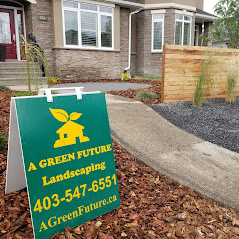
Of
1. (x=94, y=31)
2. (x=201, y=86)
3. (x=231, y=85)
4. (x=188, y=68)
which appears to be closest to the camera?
(x=201, y=86)

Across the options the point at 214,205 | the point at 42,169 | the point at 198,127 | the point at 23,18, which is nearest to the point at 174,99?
the point at 198,127

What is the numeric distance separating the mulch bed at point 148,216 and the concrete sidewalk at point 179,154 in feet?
0.57

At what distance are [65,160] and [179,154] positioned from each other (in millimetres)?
1967

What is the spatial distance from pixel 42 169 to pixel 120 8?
1315 cm

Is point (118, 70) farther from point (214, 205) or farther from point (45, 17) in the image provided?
point (214, 205)

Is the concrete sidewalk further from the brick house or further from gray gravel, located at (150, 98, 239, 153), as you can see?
the brick house

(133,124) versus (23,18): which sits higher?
(23,18)

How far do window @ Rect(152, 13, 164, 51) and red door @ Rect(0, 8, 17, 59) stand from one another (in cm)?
787

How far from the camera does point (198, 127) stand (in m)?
4.70

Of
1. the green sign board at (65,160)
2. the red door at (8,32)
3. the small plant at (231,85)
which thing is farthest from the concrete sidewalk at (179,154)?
the red door at (8,32)

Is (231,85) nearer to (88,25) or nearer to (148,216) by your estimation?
(148,216)

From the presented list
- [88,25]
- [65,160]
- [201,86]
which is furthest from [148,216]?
[88,25]

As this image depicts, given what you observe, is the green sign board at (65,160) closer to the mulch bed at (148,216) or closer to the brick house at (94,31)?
the mulch bed at (148,216)

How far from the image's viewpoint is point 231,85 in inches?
260
